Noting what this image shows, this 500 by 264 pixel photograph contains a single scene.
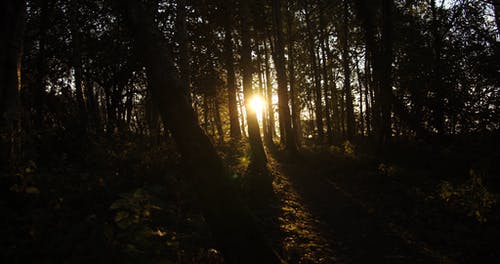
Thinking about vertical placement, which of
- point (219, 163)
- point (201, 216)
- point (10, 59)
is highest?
point (10, 59)

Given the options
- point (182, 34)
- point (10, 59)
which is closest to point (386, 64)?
point (182, 34)

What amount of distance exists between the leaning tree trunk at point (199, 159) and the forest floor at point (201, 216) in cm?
65

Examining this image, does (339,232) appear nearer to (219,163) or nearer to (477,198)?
(477,198)

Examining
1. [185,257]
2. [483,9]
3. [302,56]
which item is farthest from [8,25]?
[302,56]

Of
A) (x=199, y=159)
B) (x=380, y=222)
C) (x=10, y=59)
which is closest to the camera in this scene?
(x=199, y=159)

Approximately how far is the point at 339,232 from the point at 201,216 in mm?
2895

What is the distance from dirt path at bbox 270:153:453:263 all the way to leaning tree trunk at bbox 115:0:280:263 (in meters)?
1.78

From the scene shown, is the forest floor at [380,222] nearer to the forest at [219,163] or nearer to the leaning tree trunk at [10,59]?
the forest at [219,163]

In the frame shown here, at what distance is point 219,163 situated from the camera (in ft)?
11.7

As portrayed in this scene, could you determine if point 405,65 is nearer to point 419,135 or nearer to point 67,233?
point 419,135

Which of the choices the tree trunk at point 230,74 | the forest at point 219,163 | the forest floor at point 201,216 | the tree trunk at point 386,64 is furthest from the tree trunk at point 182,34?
the tree trunk at point 386,64

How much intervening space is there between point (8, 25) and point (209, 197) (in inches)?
177

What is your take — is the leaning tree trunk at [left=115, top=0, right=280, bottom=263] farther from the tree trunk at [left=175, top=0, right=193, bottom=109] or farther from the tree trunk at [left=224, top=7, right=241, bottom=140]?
the tree trunk at [left=224, top=7, right=241, bottom=140]

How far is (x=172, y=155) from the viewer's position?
29.0 ft
